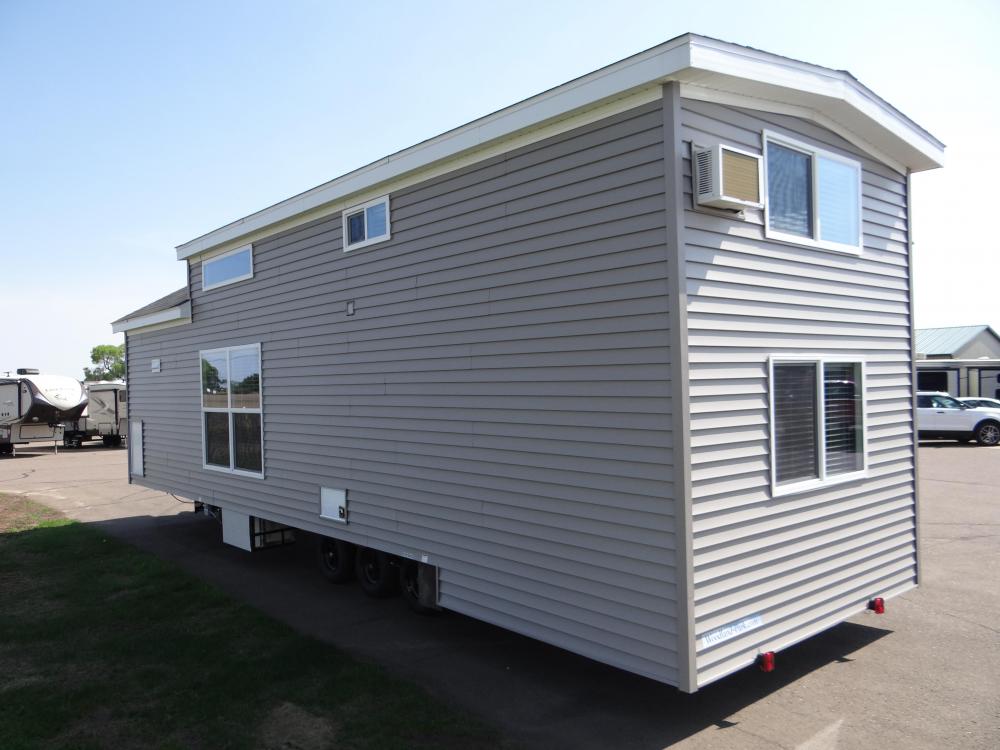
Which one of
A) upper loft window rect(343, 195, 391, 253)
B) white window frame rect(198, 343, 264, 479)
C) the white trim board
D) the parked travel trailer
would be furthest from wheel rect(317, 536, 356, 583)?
the parked travel trailer

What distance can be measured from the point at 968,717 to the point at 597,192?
4.14 m

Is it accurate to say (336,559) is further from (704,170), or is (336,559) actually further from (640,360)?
(704,170)

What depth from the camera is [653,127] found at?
4.45 meters

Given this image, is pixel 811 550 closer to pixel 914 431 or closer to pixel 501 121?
pixel 914 431

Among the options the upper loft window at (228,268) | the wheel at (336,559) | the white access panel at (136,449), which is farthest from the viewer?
the white access panel at (136,449)

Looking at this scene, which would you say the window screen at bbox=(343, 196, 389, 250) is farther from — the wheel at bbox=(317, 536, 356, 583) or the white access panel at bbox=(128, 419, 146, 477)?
the white access panel at bbox=(128, 419, 146, 477)

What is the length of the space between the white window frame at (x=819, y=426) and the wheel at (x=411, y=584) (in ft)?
11.3

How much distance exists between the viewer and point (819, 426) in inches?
211

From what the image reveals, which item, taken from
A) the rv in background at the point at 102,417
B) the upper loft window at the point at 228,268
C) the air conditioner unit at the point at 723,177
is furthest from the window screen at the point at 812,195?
the rv in background at the point at 102,417

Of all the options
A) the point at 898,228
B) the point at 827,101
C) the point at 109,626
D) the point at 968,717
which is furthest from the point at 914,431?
the point at 109,626

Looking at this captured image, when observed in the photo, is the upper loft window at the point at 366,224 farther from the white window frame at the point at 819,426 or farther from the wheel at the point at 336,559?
the white window frame at the point at 819,426

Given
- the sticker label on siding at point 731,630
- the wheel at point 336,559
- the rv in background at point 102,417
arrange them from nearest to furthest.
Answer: the sticker label on siding at point 731,630 < the wheel at point 336,559 < the rv in background at point 102,417

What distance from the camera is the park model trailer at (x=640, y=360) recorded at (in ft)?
14.5

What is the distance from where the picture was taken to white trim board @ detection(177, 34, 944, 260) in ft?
14.4
